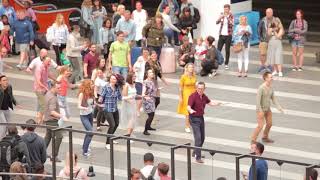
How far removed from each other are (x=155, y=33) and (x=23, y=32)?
11.7ft

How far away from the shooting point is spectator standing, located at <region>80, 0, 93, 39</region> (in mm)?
30359

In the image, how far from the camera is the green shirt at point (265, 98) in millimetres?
22156

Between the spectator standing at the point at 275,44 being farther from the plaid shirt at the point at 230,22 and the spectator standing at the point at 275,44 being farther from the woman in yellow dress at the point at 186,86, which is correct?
the woman in yellow dress at the point at 186,86

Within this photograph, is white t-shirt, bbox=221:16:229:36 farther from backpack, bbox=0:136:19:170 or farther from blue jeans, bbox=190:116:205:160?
backpack, bbox=0:136:19:170

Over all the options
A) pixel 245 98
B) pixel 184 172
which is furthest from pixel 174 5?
pixel 184 172

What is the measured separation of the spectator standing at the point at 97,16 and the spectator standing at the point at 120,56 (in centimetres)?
436

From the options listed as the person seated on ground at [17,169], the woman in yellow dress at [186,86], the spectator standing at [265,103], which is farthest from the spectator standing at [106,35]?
the person seated on ground at [17,169]

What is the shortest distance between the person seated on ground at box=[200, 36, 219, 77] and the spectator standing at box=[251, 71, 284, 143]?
526 centimetres

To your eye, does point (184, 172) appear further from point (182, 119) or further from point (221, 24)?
point (221, 24)

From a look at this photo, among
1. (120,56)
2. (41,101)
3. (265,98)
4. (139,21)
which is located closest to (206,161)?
(265,98)

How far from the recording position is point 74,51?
2708 cm

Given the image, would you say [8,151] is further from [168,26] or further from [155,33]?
[168,26]

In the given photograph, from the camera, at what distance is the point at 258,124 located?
22.5 m

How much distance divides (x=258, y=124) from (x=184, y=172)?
507 centimetres
